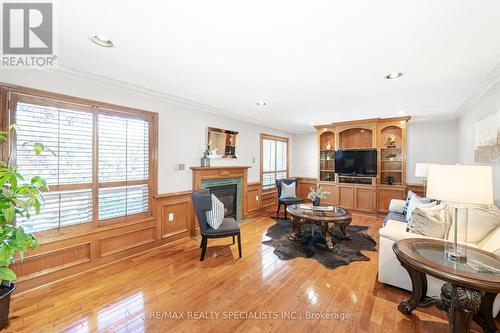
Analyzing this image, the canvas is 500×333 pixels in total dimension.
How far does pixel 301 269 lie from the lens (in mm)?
2818

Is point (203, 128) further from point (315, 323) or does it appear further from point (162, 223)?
point (315, 323)

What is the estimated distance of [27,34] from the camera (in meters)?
1.81

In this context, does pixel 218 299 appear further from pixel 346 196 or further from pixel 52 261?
pixel 346 196

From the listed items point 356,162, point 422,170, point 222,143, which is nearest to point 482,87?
point 422,170

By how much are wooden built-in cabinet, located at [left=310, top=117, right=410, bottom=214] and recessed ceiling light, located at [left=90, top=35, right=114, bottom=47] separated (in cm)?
528

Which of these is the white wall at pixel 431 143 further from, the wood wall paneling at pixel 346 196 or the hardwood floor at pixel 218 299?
the hardwood floor at pixel 218 299

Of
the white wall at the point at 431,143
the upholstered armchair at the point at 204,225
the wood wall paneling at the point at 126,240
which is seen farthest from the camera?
the white wall at the point at 431,143

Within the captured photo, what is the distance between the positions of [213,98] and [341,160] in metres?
3.98

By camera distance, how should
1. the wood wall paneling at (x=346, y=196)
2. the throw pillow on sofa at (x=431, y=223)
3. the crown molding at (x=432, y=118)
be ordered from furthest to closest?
the wood wall paneling at (x=346, y=196) → the crown molding at (x=432, y=118) → the throw pillow on sofa at (x=431, y=223)

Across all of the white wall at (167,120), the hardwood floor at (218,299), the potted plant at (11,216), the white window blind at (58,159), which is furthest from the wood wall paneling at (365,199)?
the potted plant at (11,216)

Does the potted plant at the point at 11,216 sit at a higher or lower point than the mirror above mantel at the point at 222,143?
lower

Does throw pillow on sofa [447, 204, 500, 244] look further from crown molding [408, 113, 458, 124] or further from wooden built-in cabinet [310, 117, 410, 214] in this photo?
crown molding [408, 113, 458, 124]

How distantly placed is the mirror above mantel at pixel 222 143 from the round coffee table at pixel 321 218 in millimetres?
1791

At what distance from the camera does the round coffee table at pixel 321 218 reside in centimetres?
342
